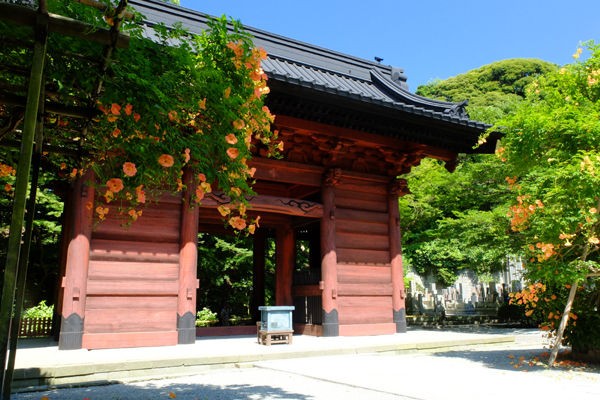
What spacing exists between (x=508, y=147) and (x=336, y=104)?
3.04 metres

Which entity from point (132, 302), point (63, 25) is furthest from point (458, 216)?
point (63, 25)

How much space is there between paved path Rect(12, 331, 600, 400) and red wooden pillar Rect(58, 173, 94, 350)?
1917 millimetres

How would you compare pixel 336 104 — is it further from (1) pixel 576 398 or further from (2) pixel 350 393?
(1) pixel 576 398

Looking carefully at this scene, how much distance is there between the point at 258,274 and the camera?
12.9 metres

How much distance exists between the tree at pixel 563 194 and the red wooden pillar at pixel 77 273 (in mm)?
6599

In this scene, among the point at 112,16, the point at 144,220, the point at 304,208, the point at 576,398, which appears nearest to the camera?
the point at 112,16

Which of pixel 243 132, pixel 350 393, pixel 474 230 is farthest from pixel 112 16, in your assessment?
pixel 474 230

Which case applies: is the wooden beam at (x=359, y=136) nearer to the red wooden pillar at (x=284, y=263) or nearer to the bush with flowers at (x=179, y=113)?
the red wooden pillar at (x=284, y=263)

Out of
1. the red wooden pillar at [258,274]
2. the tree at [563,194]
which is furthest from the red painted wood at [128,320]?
the tree at [563,194]

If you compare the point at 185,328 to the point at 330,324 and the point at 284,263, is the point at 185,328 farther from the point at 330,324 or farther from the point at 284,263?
the point at 284,263

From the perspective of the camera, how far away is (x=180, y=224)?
26.2 ft

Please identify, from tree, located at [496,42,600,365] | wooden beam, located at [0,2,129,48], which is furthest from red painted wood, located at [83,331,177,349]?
wooden beam, located at [0,2,129,48]

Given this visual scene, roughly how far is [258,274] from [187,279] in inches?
208

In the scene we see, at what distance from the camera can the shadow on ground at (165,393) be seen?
4.48 m
